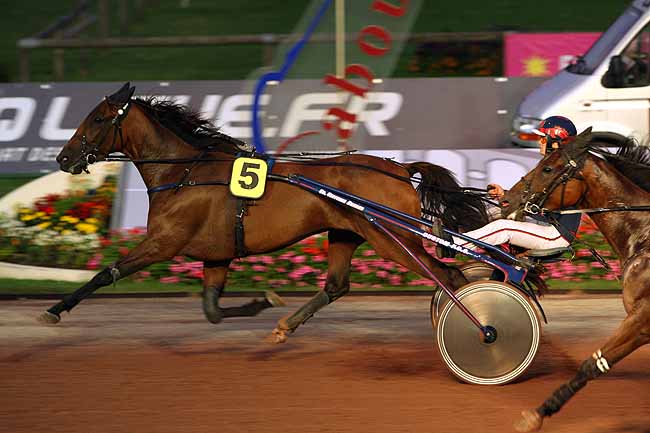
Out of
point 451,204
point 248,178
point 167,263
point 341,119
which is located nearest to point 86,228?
point 167,263

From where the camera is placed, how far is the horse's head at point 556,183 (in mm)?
5957

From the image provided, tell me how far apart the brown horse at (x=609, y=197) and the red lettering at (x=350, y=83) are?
5419 mm

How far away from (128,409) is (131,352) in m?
1.50

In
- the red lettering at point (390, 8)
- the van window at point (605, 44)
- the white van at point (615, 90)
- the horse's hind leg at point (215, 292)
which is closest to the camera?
the horse's hind leg at point (215, 292)

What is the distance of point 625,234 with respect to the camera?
5922mm

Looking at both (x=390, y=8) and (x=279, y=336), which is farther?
(x=390, y=8)

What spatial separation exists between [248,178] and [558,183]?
6.92 ft

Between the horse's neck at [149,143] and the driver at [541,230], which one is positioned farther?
the horse's neck at [149,143]

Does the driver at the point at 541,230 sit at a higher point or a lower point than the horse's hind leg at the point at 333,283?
higher

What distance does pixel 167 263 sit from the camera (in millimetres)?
10242

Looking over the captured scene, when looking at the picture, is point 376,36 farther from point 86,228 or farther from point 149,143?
point 149,143

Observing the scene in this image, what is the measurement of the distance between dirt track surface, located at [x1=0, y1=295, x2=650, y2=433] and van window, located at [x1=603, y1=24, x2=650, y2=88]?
13.8ft

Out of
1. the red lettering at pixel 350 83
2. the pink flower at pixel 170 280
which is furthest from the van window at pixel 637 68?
the pink flower at pixel 170 280

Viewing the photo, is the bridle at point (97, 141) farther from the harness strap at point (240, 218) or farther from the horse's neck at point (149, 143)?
the harness strap at point (240, 218)
